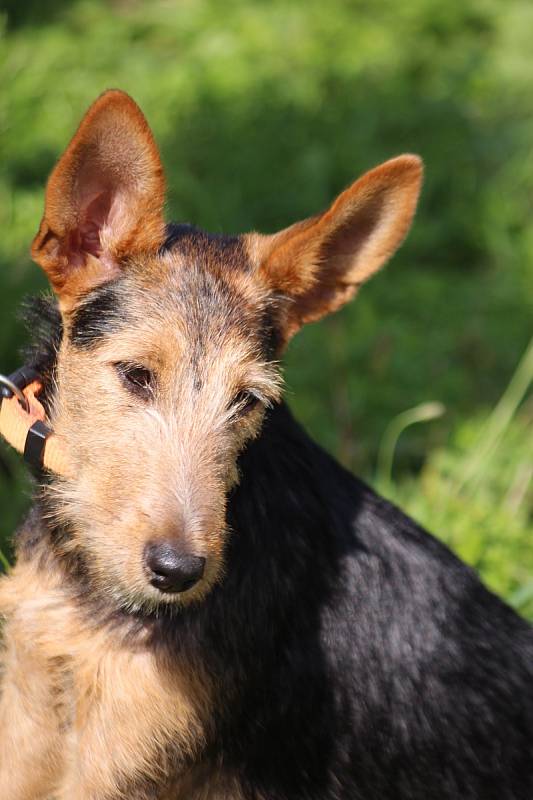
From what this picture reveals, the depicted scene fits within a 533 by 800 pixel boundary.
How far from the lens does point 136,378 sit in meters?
3.17

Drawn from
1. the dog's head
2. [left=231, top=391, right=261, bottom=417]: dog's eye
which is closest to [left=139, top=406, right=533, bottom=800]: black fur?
[left=231, top=391, right=261, bottom=417]: dog's eye

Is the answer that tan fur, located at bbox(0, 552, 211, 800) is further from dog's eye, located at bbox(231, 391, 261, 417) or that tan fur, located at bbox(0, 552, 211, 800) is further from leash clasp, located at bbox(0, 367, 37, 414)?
dog's eye, located at bbox(231, 391, 261, 417)

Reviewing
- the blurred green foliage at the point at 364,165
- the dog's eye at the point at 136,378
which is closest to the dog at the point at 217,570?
the dog's eye at the point at 136,378

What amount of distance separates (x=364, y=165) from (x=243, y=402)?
5.27m

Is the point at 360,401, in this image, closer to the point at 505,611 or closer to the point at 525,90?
the point at 505,611

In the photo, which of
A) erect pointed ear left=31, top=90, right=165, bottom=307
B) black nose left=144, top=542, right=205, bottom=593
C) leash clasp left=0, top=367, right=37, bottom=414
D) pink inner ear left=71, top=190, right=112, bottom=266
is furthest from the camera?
leash clasp left=0, top=367, right=37, bottom=414

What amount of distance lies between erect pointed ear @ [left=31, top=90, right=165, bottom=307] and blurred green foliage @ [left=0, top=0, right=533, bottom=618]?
2119 millimetres

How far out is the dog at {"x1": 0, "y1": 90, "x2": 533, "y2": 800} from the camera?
10.2 feet

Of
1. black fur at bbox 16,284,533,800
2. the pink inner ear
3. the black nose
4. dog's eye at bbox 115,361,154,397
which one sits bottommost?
black fur at bbox 16,284,533,800

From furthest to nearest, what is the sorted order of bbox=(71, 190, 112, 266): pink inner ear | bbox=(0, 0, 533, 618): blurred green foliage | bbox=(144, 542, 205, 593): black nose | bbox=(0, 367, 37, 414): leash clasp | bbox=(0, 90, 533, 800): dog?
bbox=(0, 0, 533, 618): blurred green foliage → bbox=(0, 367, 37, 414): leash clasp → bbox=(71, 190, 112, 266): pink inner ear → bbox=(0, 90, 533, 800): dog → bbox=(144, 542, 205, 593): black nose

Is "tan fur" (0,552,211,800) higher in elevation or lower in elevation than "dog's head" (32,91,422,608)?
lower

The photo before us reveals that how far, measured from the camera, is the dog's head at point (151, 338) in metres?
2.97

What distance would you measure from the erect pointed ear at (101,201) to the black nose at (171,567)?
2.94ft

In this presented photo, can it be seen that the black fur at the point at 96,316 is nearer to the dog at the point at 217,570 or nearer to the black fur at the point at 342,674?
the dog at the point at 217,570
